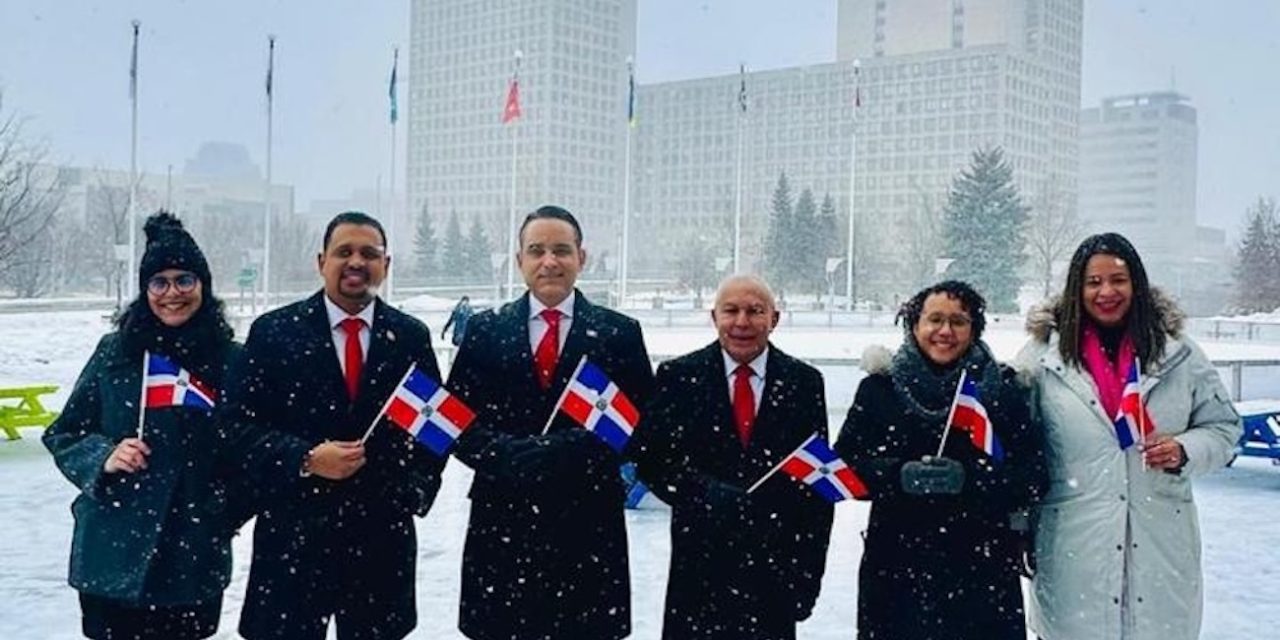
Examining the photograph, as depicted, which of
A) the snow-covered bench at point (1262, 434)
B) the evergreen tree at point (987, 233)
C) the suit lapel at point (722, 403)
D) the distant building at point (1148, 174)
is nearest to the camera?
the suit lapel at point (722, 403)

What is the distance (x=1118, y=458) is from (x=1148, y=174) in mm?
146650

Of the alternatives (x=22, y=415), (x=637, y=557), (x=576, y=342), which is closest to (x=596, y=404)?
(x=576, y=342)

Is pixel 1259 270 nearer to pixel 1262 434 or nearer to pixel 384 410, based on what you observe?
pixel 1262 434

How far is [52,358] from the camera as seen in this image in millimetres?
27719

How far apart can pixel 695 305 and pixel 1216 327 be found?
28.8m

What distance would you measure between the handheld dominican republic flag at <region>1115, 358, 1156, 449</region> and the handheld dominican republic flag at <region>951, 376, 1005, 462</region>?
42 centimetres

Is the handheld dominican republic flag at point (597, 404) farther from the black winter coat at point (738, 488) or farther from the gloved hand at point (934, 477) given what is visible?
the gloved hand at point (934, 477)

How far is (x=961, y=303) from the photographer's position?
160 inches

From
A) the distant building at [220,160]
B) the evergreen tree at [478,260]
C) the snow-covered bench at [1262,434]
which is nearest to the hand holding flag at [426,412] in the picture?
the snow-covered bench at [1262,434]

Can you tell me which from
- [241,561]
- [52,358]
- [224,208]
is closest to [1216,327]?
[52,358]

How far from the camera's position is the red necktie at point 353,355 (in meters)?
3.86

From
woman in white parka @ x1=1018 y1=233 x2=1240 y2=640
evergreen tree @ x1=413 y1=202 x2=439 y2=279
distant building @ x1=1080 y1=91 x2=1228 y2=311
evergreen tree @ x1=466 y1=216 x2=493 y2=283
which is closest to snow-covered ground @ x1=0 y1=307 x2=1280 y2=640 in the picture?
woman in white parka @ x1=1018 y1=233 x2=1240 y2=640

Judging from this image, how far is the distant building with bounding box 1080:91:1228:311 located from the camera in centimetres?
13588

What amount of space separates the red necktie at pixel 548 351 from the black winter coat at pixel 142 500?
3.64ft
